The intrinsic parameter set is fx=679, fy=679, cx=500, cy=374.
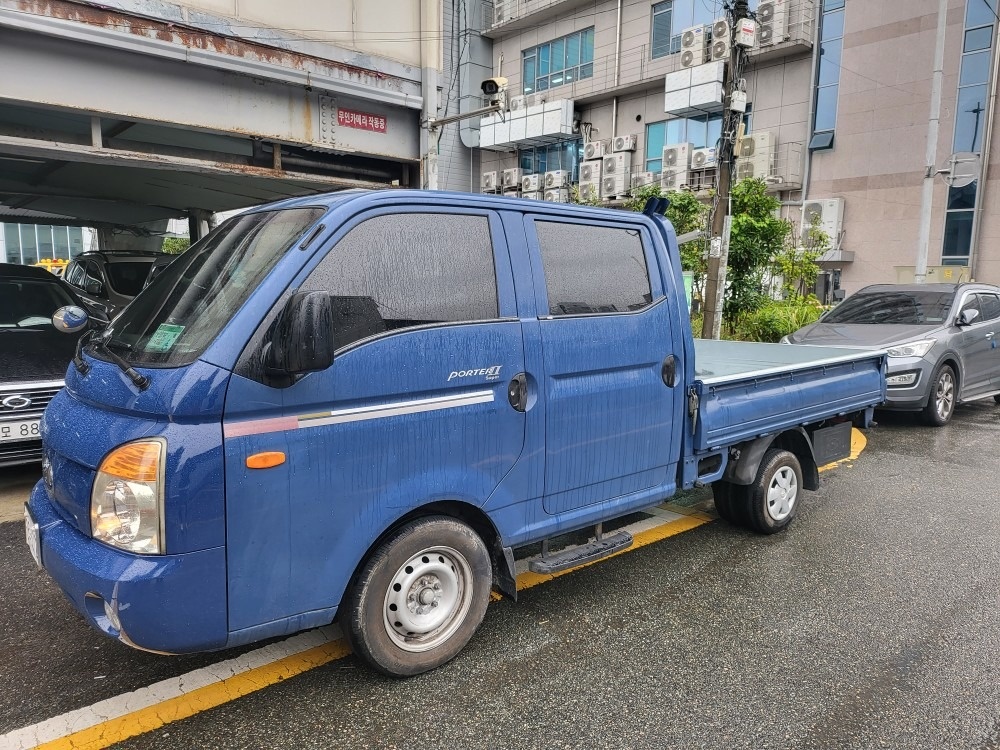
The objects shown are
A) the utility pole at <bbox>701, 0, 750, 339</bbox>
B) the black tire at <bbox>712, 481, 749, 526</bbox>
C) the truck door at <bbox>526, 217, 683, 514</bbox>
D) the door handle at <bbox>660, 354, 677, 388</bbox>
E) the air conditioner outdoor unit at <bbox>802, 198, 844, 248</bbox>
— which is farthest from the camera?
the air conditioner outdoor unit at <bbox>802, 198, 844, 248</bbox>

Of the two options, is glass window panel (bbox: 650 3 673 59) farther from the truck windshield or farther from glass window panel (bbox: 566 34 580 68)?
the truck windshield

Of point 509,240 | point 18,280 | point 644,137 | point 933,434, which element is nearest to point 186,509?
point 509,240

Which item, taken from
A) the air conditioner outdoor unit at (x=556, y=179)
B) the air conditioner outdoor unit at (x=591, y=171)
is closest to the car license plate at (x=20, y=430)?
the air conditioner outdoor unit at (x=591, y=171)

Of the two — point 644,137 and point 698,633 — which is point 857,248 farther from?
point 698,633

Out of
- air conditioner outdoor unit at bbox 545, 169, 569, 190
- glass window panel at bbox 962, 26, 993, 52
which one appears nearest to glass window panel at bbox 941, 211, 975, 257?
glass window panel at bbox 962, 26, 993, 52

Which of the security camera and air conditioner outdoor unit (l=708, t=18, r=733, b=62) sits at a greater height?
air conditioner outdoor unit (l=708, t=18, r=733, b=62)

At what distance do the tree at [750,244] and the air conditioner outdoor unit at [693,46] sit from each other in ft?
41.8

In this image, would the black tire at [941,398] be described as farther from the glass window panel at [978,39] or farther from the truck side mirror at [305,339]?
the glass window panel at [978,39]

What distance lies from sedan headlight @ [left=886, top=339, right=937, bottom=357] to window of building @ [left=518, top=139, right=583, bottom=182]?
23466 mm

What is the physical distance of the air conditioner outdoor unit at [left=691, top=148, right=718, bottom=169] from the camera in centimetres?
2412

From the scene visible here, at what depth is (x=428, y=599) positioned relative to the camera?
9.60 feet

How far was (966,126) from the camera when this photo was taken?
19.9 metres

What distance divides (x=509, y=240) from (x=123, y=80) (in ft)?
19.5

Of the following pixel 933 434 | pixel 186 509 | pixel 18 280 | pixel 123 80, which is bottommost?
pixel 933 434
